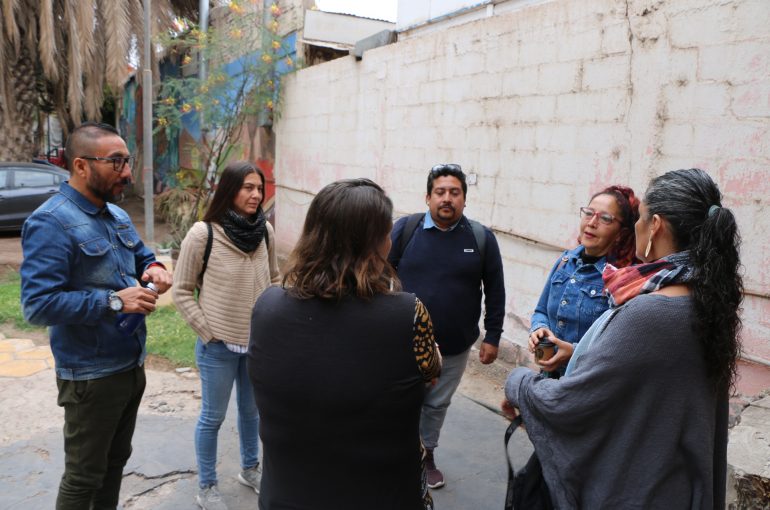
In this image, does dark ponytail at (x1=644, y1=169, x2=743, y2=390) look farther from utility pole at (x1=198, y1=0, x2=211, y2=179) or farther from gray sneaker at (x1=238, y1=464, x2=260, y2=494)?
utility pole at (x1=198, y1=0, x2=211, y2=179)

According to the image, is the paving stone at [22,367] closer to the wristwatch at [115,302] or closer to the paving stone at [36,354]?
the paving stone at [36,354]

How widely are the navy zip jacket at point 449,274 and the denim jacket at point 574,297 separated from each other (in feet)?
1.57

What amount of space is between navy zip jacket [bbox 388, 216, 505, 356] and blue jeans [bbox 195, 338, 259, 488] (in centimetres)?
101

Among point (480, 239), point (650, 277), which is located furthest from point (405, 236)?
point (650, 277)

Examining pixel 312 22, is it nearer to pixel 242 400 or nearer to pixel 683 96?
pixel 683 96

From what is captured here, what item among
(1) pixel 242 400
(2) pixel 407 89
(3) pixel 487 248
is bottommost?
(1) pixel 242 400

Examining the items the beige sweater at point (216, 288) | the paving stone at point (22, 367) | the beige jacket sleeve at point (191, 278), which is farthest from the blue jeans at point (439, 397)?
the paving stone at point (22, 367)

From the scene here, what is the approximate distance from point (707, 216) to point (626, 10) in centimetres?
316

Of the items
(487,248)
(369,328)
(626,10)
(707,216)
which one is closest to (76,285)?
(369,328)

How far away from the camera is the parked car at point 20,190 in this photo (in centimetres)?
1162

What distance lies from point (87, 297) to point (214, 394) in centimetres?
93

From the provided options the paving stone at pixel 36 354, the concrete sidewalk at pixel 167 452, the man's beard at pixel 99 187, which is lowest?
the concrete sidewalk at pixel 167 452

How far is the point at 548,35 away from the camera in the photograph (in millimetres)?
4879

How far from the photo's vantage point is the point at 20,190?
1178 cm
